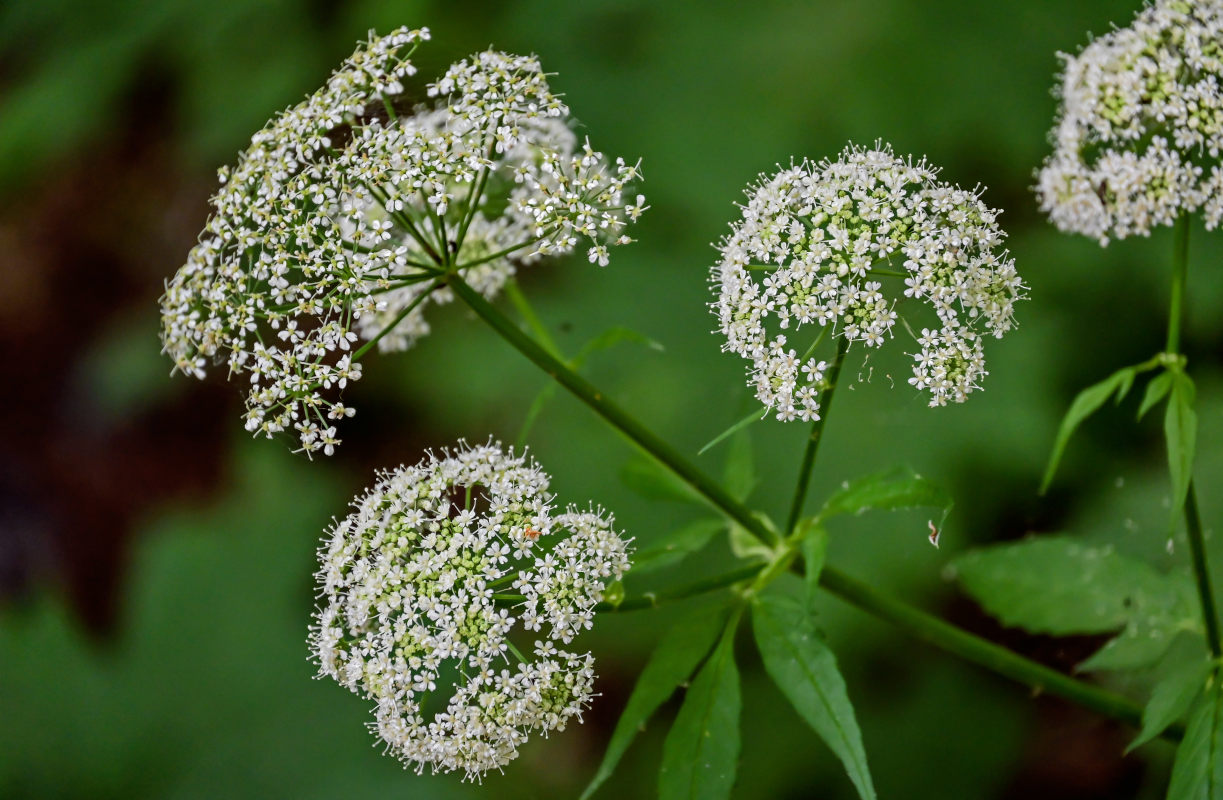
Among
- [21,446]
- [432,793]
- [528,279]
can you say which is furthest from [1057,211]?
[21,446]

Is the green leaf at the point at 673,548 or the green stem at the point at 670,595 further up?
the green leaf at the point at 673,548

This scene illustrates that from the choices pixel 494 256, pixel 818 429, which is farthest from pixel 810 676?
pixel 494 256

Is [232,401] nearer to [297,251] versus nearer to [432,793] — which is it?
[432,793]

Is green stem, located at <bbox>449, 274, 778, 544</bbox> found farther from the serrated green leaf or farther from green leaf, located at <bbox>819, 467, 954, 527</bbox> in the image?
the serrated green leaf

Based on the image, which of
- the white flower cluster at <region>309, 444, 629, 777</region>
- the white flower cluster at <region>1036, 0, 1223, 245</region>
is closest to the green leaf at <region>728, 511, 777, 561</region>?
the white flower cluster at <region>309, 444, 629, 777</region>

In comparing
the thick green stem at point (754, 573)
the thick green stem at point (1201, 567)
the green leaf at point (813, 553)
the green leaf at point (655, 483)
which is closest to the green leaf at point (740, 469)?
the green leaf at point (655, 483)

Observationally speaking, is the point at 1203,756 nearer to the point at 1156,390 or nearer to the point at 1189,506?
the point at 1189,506

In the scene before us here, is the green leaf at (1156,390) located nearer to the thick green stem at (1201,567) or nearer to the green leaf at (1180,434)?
the green leaf at (1180,434)
